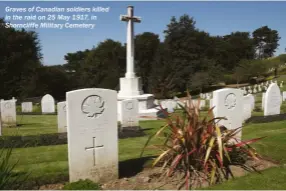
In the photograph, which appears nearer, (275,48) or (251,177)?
(251,177)

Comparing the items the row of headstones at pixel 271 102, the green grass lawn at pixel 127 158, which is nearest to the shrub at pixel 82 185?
the green grass lawn at pixel 127 158

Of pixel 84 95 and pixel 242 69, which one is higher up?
pixel 242 69

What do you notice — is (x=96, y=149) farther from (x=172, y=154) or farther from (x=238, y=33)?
(x=238, y=33)

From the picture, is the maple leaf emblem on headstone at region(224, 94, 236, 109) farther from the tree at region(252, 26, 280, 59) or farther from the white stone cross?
the tree at region(252, 26, 280, 59)

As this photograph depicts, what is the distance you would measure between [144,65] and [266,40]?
6215cm

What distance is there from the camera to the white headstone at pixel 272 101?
1079 cm

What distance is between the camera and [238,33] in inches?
2817

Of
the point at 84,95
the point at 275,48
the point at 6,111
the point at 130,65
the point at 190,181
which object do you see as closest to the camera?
the point at 190,181

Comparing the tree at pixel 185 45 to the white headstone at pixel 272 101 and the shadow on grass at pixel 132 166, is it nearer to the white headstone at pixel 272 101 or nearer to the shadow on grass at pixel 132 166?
the white headstone at pixel 272 101

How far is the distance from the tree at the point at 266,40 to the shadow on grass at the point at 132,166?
88585 millimetres

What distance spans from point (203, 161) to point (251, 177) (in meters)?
0.84

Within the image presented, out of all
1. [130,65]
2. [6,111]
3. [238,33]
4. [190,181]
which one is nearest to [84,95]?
[190,181]

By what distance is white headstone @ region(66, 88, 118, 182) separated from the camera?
161 inches

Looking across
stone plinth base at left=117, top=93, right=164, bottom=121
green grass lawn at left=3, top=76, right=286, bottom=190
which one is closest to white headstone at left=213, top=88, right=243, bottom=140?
green grass lawn at left=3, top=76, right=286, bottom=190
